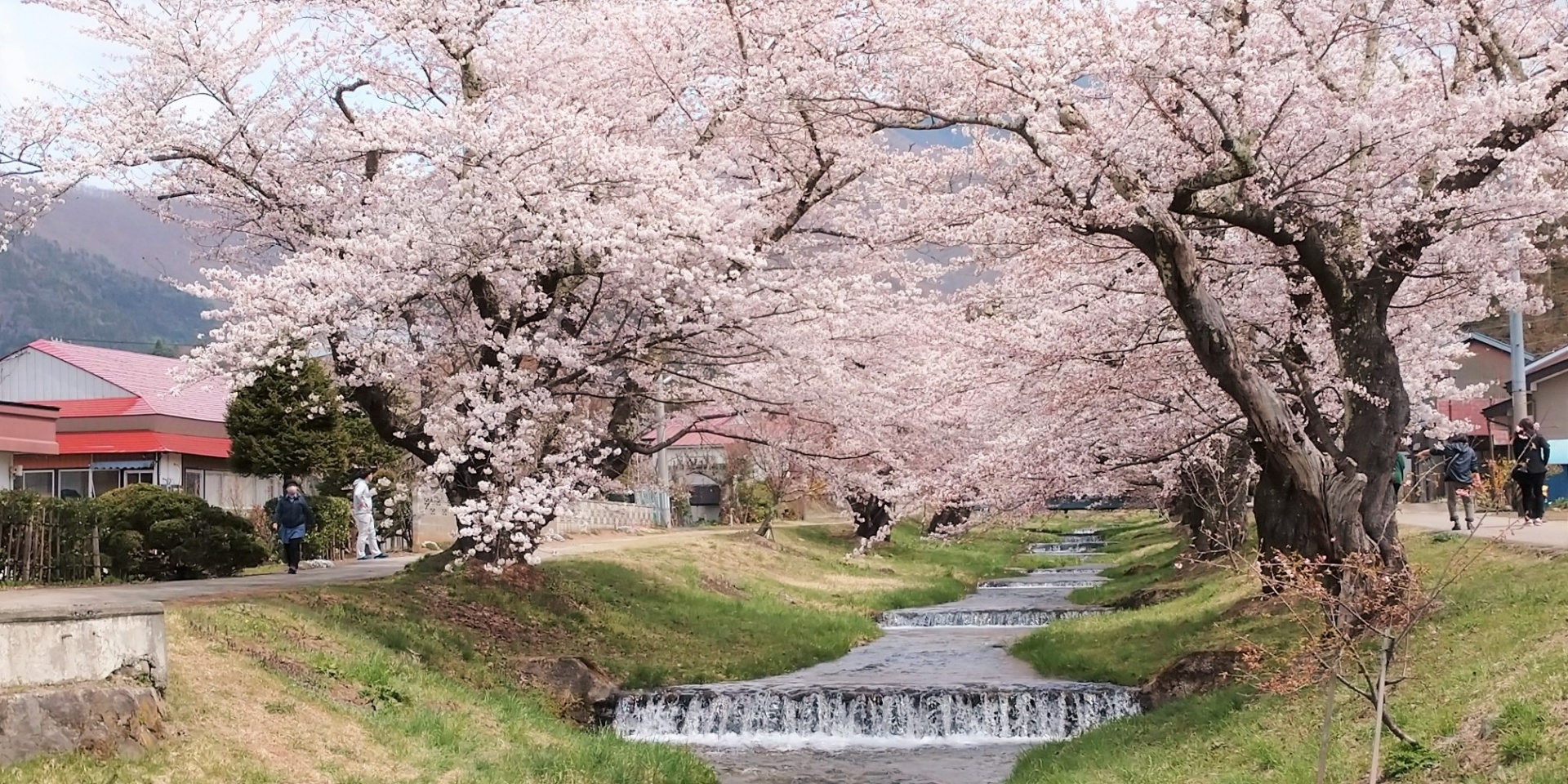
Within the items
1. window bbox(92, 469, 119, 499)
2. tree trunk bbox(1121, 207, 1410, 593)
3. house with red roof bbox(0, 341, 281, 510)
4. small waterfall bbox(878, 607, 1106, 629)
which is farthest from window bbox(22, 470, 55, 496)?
tree trunk bbox(1121, 207, 1410, 593)

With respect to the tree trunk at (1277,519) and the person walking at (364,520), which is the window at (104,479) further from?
the tree trunk at (1277,519)

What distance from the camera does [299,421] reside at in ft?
101

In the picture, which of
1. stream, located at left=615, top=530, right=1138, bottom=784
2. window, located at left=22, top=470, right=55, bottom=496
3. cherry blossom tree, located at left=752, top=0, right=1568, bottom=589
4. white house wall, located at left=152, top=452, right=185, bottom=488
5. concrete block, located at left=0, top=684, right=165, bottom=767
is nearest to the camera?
concrete block, located at left=0, top=684, right=165, bottom=767

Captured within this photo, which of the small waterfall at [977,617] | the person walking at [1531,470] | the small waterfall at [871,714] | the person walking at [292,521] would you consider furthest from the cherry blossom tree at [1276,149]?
the person walking at [292,521]

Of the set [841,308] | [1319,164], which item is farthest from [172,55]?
[1319,164]

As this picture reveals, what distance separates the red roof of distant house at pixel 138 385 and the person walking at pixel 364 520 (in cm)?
877

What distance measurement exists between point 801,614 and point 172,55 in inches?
591

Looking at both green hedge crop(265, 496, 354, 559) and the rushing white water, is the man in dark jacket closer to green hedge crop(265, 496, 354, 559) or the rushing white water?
the rushing white water

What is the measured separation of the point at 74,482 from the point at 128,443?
268 centimetres

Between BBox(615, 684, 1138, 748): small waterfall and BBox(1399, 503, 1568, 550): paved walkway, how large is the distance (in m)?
5.31

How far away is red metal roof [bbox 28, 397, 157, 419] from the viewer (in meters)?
35.3

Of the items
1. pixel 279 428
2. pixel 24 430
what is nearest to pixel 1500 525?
pixel 279 428

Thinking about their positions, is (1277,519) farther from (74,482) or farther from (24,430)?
(74,482)

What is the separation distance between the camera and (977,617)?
27.6m
